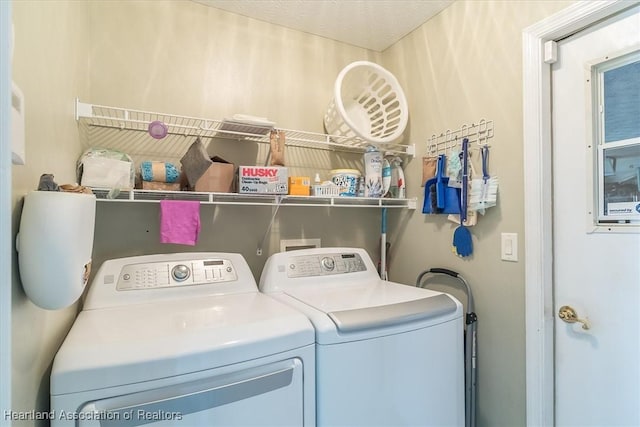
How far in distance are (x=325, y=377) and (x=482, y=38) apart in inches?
63.4

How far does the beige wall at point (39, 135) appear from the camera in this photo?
615 millimetres

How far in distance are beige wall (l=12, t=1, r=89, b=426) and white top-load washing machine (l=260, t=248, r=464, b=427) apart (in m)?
0.69

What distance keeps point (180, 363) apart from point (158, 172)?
85 cm

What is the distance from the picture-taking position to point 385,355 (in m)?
1.08

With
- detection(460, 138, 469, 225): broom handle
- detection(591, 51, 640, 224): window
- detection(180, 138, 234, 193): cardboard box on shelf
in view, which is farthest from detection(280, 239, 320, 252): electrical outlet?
detection(591, 51, 640, 224): window

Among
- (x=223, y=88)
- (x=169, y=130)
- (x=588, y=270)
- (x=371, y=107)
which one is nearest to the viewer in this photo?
(x=588, y=270)

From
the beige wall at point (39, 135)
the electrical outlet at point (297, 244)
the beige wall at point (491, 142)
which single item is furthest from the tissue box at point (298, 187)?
the beige wall at point (39, 135)

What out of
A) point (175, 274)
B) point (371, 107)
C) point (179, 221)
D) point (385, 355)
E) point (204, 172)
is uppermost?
point (371, 107)

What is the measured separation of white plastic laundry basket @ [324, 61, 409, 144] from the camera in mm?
→ 1781

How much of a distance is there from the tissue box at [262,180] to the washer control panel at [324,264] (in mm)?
→ 348

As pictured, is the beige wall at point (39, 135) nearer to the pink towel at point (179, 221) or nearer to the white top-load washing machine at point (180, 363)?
the white top-load washing machine at point (180, 363)

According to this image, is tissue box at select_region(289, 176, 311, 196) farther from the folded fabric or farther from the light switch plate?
the light switch plate

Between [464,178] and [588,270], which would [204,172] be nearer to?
[464,178]

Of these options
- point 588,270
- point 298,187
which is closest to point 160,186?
point 298,187
